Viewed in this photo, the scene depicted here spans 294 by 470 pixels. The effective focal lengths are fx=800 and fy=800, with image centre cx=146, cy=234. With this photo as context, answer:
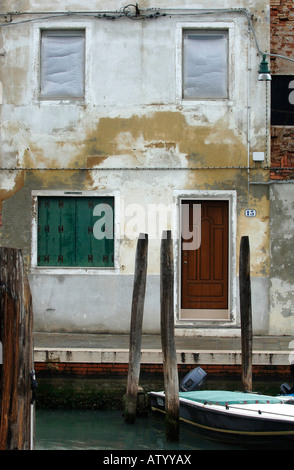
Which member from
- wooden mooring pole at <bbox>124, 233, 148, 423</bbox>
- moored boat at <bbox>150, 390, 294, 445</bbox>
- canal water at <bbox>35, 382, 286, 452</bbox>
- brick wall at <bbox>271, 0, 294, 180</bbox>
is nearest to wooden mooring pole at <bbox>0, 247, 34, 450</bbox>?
canal water at <bbox>35, 382, 286, 452</bbox>

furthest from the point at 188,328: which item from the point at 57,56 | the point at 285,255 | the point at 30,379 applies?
the point at 30,379

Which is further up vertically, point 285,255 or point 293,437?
point 285,255

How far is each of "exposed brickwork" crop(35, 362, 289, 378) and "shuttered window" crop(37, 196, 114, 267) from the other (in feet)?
9.12

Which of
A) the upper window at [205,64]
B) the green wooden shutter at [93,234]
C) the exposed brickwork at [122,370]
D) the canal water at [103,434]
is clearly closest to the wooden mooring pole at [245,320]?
the exposed brickwork at [122,370]

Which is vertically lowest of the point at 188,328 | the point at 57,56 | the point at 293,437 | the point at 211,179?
the point at 293,437

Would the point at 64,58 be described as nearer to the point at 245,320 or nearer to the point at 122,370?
the point at 122,370

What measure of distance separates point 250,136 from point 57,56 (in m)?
3.44

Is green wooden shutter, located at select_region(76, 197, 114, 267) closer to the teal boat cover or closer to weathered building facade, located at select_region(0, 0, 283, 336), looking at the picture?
weathered building facade, located at select_region(0, 0, 283, 336)

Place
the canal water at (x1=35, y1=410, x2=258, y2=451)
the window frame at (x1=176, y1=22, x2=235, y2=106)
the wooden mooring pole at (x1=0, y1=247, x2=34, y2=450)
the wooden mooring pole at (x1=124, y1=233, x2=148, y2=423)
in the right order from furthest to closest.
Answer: the window frame at (x1=176, y1=22, x2=235, y2=106) → the wooden mooring pole at (x1=124, y1=233, x2=148, y2=423) → the canal water at (x1=35, y1=410, x2=258, y2=451) → the wooden mooring pole at (x1=0, y1=247, x2=34, y2=450)

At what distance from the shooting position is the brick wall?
517 inches

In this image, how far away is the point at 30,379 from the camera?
225 inches

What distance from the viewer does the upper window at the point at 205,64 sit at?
43.0 ft

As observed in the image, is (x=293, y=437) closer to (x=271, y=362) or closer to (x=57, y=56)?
(x=271, y=362)

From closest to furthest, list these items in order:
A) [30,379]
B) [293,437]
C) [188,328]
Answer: [30,379] → [293,437] → [188,328]
